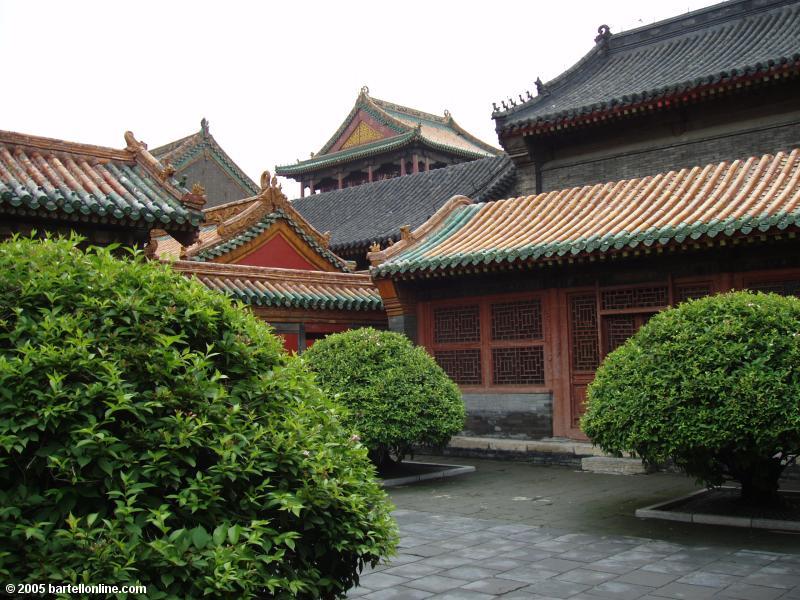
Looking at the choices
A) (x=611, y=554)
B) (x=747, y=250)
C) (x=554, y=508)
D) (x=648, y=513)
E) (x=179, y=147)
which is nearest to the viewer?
(x=611, y=554)

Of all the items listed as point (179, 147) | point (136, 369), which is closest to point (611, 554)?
point (136, 369)

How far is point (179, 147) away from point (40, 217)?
17210 millimetres

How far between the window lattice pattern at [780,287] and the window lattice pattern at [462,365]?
424 centimetres

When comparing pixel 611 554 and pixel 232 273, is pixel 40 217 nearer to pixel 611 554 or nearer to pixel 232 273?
pixel 232 273

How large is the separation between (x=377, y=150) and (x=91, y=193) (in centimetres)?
2223

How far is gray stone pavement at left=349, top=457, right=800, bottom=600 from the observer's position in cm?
509

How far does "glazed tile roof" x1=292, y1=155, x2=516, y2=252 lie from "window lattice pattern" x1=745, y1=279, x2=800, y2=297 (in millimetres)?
Answer: 8855

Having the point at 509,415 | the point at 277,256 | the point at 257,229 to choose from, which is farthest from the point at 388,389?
the point at 277,256

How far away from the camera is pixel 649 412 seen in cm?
678

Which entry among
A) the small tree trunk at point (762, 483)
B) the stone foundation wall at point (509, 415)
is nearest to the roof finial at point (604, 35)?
the stone foundation wall at point (509, 415)

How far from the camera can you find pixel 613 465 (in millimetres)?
10414

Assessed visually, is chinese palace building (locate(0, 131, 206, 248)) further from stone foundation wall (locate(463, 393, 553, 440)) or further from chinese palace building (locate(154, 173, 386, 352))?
stone foundation wall (locate(463, 393, 553, 440))

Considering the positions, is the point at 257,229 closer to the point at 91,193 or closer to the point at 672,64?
the point at 91,193

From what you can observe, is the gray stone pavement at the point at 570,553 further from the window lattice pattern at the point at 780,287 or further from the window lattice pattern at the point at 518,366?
the window lattice pattern at the point at 518,366
